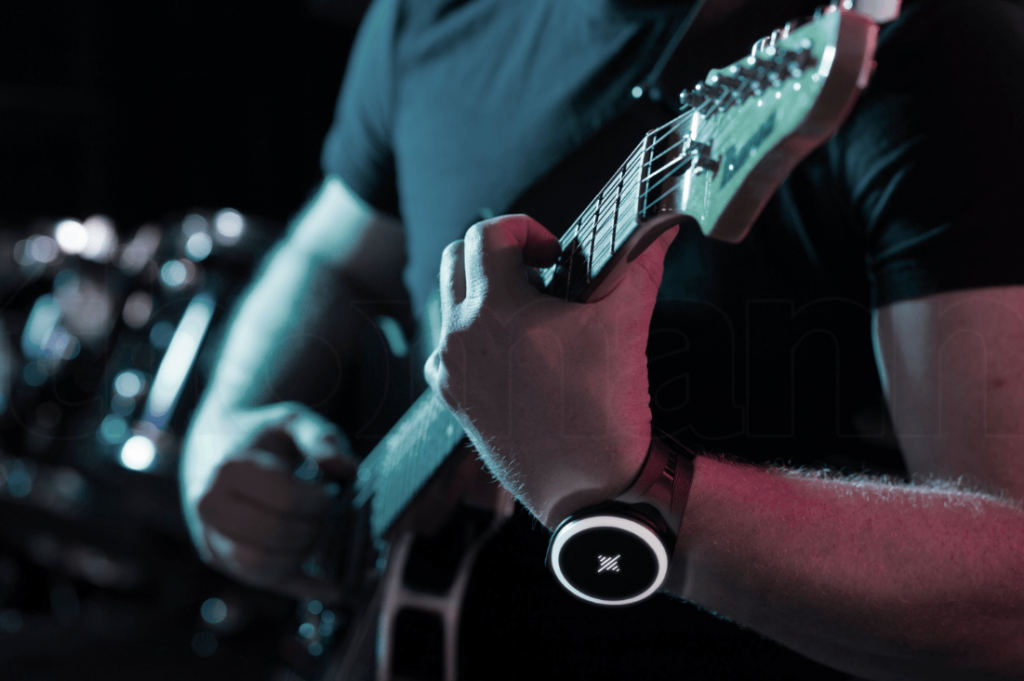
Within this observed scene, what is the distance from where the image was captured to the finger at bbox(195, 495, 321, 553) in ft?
2.70

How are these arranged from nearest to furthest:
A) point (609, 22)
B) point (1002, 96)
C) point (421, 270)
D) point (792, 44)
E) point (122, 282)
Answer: point (792, 44) < point (1002, 96) < point (609, 22) < point (421, 270) < point (122, 282)

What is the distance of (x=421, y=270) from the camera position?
82 cm

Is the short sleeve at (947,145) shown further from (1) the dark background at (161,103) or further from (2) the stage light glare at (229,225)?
(1) the dark background at (161,103)

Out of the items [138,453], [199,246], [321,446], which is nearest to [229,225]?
[199,246]

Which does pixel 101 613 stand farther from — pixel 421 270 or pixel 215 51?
pixel 215 51

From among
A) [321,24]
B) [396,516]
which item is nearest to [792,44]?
[396,516]

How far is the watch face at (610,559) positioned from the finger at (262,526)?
0.48 meters

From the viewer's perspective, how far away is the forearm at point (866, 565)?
0.46 metres

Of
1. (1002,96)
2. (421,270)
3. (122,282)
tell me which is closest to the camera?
(1002,96)

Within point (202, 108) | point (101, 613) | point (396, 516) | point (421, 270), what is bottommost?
point (101, 613)

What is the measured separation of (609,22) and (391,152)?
0.42 meters

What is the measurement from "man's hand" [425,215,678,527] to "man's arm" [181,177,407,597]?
0.46 meters

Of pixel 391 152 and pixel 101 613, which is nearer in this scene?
pixel 391 152

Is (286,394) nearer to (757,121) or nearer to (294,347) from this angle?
(294,347)
